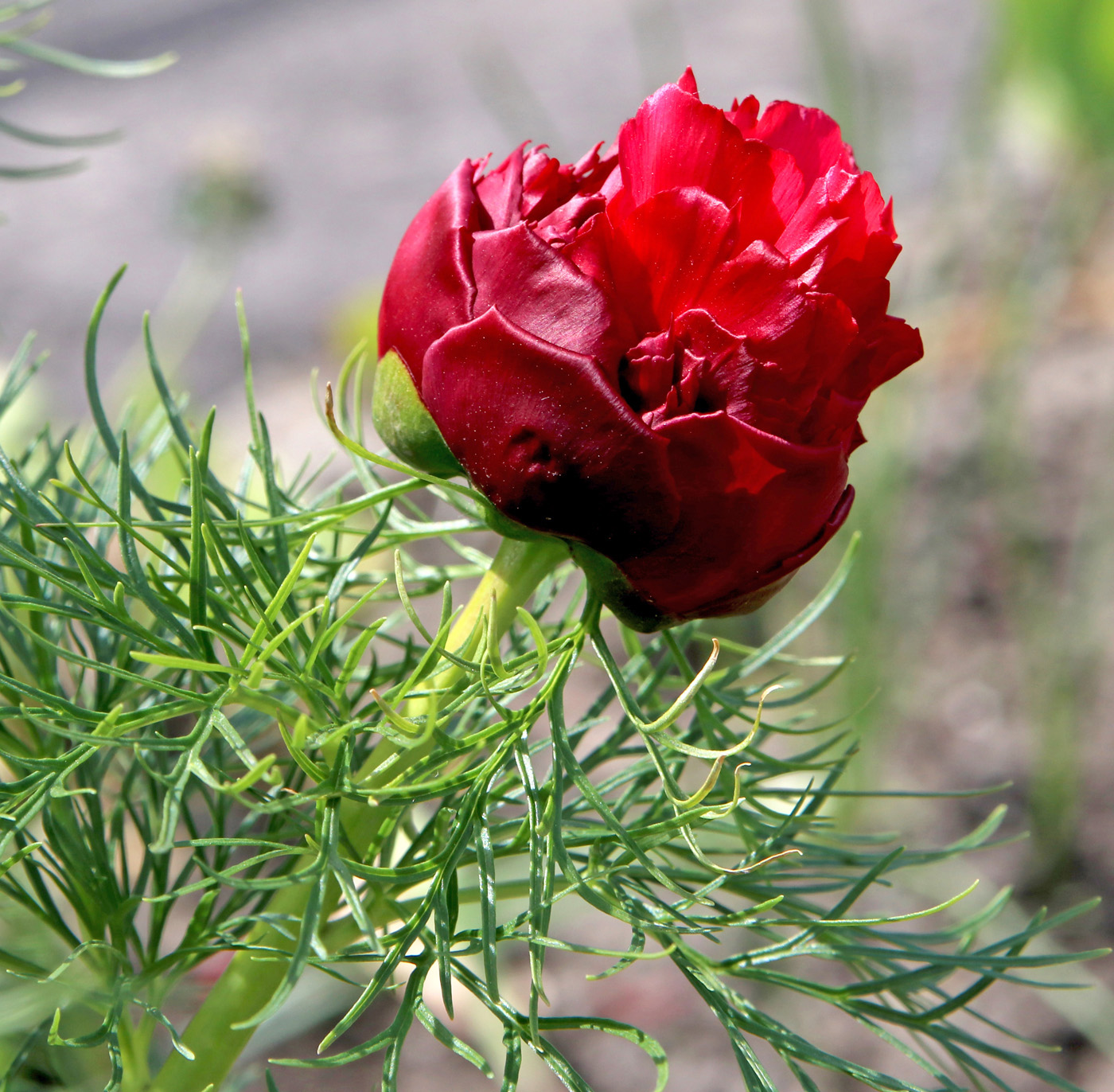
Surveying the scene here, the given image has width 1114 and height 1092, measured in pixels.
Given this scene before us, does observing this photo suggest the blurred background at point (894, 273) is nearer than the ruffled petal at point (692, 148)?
No

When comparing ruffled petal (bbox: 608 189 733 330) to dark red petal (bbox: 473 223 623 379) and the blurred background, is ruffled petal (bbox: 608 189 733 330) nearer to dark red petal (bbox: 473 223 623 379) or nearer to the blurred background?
dark red petal (bbox: 473 223 623 379)

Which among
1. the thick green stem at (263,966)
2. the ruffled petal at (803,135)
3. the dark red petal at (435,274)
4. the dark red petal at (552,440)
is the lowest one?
the thick green stem at (263,966)

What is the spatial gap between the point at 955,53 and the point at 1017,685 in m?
1.73

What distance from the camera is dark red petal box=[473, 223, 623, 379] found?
23 centimetres

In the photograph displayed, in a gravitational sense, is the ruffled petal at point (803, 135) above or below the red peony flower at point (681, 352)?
above

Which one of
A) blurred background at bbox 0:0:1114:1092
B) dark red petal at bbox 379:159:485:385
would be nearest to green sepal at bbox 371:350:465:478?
dark red petal at bbox 379:159:485:385

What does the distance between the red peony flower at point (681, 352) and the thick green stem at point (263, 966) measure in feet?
0.14

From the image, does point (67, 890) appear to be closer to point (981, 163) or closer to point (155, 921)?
point (155, 921)

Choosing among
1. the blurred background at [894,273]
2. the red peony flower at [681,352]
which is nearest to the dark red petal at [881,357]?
the red peony flower at [681,352]

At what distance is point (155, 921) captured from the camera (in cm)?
33

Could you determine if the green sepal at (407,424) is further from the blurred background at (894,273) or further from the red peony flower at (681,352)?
the blurred background at (894,273)

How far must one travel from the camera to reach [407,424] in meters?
0.27

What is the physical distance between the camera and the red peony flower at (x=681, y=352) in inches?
9.2

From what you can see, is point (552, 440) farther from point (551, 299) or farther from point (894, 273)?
point (894, 273)
